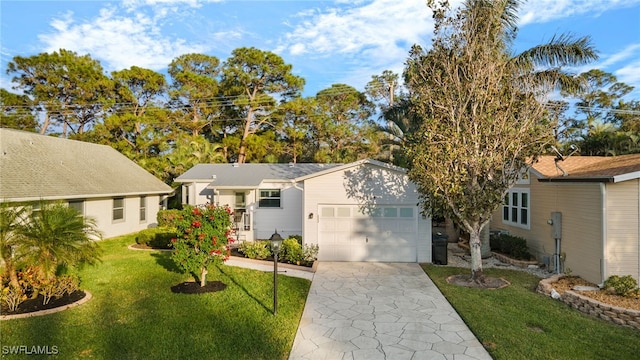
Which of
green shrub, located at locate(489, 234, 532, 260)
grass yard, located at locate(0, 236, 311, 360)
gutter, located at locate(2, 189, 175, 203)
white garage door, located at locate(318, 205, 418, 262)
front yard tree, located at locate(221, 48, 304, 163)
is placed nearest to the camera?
grass yard, located at locate(0, 236, 311, 360)

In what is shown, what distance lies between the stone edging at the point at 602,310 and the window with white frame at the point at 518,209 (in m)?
5.20

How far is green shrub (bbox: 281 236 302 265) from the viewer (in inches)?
454

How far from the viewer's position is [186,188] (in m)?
19.8

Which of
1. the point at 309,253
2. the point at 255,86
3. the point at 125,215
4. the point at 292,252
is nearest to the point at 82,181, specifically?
the point at 125,215

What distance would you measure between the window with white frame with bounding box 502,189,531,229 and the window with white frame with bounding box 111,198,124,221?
17.6 m

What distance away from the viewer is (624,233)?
8.60 meters

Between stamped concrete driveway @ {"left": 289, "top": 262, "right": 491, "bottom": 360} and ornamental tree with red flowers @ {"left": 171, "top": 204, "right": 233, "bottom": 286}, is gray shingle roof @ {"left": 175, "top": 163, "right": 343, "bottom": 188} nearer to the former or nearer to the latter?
ornamental tree with red flowers @ {"left": 171, "top": 204, "right": 233, "bottom": 286}

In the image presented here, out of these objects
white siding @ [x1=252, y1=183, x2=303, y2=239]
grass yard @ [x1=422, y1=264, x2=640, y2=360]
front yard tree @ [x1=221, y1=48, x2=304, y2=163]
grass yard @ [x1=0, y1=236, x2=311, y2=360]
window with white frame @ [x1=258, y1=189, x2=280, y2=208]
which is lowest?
grass yard @ [x1=422, y1=264, x2=640, y2=360]

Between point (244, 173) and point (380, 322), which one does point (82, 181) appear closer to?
point (244, 173)

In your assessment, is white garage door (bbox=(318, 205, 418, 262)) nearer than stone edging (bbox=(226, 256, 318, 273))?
No

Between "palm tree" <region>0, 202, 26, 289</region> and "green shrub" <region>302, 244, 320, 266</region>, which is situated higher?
"palm tree" <region>0, 202, 26, 289</region>

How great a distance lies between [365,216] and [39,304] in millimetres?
9270

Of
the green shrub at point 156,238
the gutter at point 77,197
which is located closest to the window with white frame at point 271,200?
the green shrub at point 156,238

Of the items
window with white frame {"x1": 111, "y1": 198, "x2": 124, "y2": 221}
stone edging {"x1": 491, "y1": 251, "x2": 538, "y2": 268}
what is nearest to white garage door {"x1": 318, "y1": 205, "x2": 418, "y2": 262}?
stone edging {"x1": 491, "y1": 251, "x2": 538, "y2": 268}
